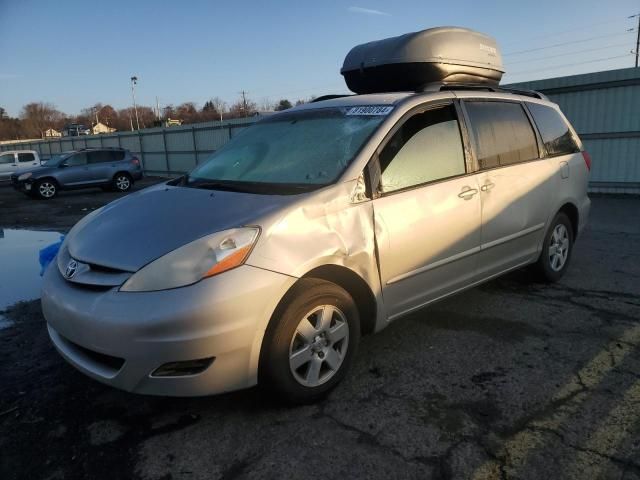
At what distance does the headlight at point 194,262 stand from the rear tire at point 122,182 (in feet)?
55.0

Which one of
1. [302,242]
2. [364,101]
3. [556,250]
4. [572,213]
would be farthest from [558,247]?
[302,242]

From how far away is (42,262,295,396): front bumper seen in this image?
91.5 inches

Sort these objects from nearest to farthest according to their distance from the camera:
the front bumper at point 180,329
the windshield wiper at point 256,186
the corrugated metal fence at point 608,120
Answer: the front bumper at point 180,329 < the windshield wiper at point 256,186 < the corrugated metal fence at point 608,120

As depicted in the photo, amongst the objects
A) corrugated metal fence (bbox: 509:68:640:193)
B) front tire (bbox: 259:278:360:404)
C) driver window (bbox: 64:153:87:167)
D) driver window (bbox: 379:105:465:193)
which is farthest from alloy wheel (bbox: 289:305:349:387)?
driver window (bbox: 64:153:87:167)

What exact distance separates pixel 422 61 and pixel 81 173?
15.9 meters

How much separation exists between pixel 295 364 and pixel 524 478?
3.86 feet

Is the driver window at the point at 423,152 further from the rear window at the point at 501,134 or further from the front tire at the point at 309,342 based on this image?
the front tire at the point at 309,342

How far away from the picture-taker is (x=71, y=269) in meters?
2.75

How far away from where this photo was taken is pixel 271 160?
3473 millimetres

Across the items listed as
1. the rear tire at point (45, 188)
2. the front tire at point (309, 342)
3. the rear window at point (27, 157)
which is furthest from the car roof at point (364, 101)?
the rear window at point (27, 157)

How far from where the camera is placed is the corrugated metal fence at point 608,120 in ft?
33.9

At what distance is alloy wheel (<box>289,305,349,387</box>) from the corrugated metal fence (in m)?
10.0

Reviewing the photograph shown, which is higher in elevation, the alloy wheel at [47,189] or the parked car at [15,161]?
the parked car at [15,161]

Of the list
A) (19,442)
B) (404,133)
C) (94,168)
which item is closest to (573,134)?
(404,133)
